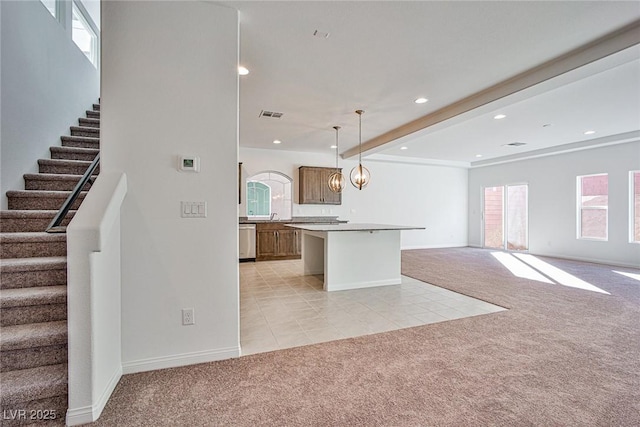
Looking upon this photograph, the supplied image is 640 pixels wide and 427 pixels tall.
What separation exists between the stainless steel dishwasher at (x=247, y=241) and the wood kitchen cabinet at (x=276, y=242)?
3.6 inches

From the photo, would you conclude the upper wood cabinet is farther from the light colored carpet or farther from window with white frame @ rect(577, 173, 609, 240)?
window with white frame @ rect(577, 173, 609, 240)

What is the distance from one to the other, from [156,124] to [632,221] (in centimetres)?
856

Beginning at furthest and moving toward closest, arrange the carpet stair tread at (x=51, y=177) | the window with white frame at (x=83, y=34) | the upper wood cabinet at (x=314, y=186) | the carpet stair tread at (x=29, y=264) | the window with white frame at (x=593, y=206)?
1. the upper wood cabinet at (x=314, y=186)
2. the window with white frame at (x=593, y=206)
3. the window with white frame at (x=83, y=34)
4. the carpet stair tread at (x=51, y=177)
5. the carpet stair tread at (x=29, y=264)

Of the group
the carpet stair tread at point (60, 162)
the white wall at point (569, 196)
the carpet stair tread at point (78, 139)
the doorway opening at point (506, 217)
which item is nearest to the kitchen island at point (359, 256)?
the carpet stair tread at point (60, 162)

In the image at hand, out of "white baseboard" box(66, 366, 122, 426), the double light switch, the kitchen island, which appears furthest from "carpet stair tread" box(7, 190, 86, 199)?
the kitchen island

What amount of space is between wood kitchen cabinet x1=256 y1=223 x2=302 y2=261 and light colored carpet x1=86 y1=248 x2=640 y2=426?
442 cm

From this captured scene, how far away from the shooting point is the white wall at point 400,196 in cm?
753

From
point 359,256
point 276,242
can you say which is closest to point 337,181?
point 359,256

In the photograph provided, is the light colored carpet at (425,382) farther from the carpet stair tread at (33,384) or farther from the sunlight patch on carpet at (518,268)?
the sunlight patch on carpet at (518,268)

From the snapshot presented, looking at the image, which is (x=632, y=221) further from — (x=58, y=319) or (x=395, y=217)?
(x=58, y=319)

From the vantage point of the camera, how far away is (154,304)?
2141 millimetres

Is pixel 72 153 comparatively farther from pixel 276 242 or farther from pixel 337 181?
pixel 276 242

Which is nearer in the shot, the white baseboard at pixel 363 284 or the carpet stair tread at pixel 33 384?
the carpet stair tread at pixel 33 384

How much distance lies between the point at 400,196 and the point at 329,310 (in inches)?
238
